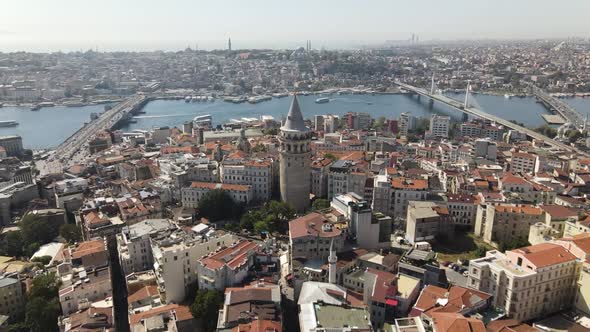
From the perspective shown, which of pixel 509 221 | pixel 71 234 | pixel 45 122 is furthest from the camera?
pixel 45 122

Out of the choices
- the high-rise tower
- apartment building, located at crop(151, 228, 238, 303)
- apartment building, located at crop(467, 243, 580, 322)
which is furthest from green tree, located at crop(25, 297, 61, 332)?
apartment building, located at crop(467, 243, 580, 322)

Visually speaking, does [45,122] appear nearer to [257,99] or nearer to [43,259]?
[257,99]

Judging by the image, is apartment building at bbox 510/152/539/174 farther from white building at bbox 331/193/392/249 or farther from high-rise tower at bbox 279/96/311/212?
white building at bbox 331/193/392/249

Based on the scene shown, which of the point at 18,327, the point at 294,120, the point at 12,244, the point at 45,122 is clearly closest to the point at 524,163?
the point at 294,120

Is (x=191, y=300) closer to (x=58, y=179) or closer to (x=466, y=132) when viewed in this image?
(x=58, y=179)

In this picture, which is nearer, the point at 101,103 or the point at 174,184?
the point at 174,184

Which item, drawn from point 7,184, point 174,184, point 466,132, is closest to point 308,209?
point 174,184
